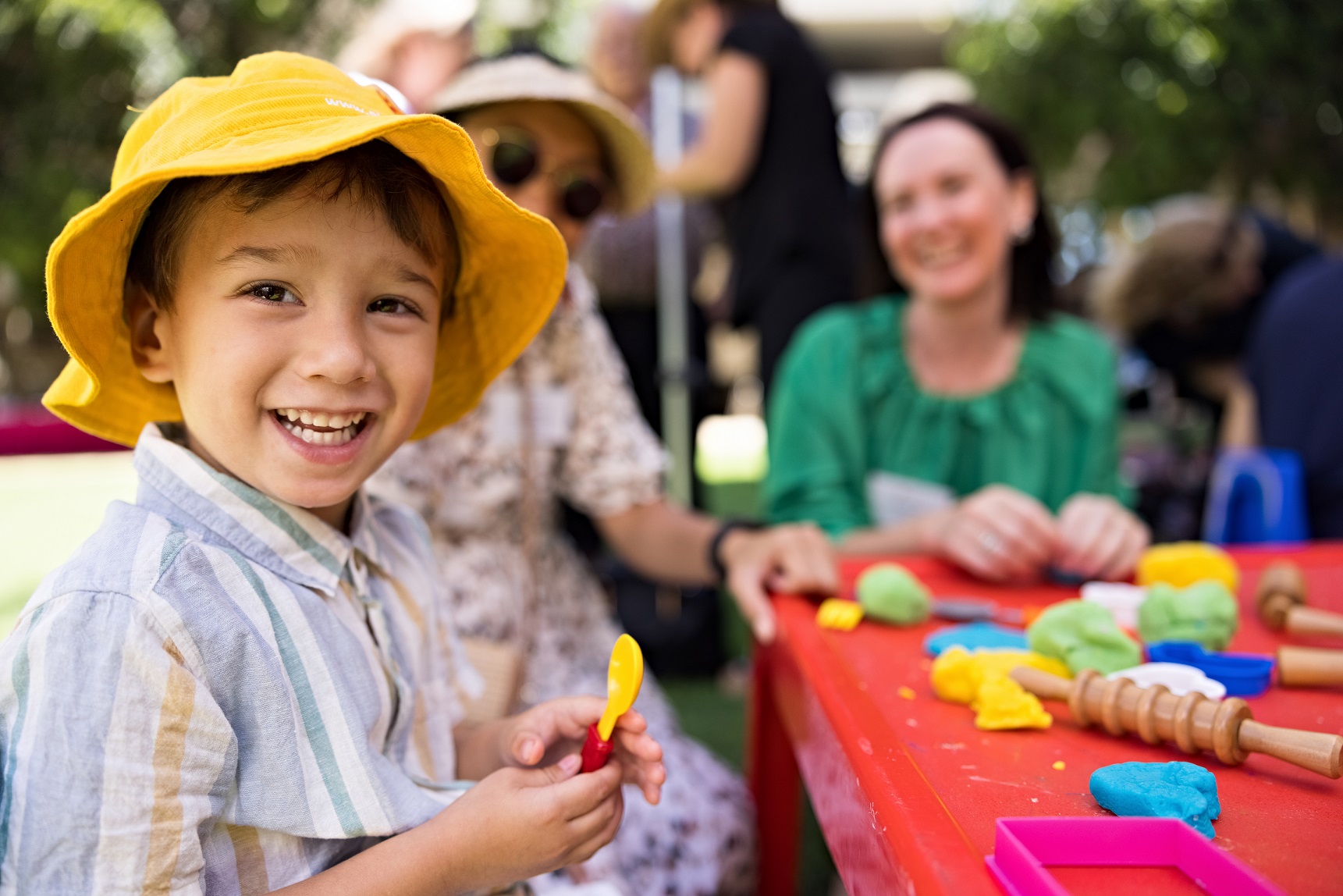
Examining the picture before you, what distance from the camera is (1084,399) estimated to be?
1.95m

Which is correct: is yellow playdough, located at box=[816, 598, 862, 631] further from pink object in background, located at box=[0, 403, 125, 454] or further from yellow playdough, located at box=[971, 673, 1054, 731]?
pink object in background, located at box=[0, 403, 125, 454]

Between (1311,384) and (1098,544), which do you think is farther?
(1311,384)

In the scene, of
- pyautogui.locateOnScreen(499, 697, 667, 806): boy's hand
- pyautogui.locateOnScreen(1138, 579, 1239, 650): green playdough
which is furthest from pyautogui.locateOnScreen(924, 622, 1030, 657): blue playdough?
pyautogui.locateOnScreen(499, 697, 667, 806): boy's hand

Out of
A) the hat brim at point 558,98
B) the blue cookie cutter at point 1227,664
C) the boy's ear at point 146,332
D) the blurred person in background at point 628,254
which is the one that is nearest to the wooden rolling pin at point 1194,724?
the blue cookie cutter at point 1227,664

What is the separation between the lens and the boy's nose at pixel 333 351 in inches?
32.9

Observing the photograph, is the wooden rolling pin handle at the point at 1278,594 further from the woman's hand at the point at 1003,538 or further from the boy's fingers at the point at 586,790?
A: the boy's fingers at the point at 586,790

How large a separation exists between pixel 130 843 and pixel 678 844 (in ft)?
2.85

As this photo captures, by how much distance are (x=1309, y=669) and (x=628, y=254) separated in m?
2.54

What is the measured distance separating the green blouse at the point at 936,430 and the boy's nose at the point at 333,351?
1.21 m

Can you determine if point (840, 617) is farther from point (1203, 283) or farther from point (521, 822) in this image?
point (1203, 283)

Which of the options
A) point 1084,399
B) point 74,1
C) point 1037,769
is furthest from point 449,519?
point 74,1

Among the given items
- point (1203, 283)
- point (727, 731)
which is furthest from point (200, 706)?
point (1203, 283)

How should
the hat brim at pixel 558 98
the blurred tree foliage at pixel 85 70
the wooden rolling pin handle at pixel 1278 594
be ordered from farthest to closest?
the blurred tree foliage at pixel 85 70 < the hat brim at pixel 558 98 < the wooden rolling pin handle at pixel 1278 594

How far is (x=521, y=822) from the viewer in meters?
0.82
